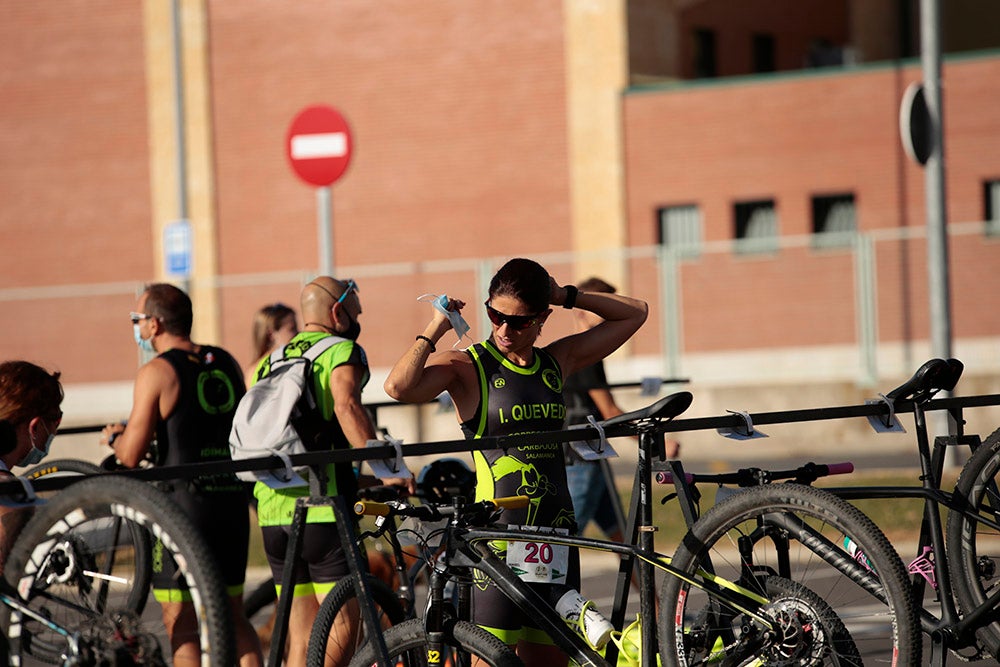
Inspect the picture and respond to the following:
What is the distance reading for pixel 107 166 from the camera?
31094mm

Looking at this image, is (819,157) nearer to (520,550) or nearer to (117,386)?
(117,386)

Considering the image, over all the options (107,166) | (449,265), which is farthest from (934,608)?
(107,166)

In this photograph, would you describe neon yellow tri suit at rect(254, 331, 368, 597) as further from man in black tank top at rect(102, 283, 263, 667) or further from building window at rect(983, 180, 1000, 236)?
building window at rect(983, 180, 1000, 236)

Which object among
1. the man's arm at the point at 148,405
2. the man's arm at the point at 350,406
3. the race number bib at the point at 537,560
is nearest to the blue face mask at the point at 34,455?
the man's arm at the point at 148,405

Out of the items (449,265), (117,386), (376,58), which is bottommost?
(117,386)

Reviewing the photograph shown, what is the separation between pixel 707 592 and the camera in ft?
15.3

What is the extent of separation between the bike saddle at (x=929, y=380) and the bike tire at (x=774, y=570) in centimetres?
83

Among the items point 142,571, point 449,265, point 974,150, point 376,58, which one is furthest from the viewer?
point 376,58

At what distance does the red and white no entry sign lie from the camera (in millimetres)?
12641

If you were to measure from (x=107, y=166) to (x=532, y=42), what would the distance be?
877 cm

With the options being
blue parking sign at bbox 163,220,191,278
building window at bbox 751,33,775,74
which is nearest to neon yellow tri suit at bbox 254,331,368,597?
blue parking sign at bbox 163,220,191,278

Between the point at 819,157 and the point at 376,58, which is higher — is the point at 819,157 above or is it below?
below

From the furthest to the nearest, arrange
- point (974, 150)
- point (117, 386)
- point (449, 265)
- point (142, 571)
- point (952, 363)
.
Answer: point (117, 386) → point (974, 150) → point (449, 265) → point (952, 363) → point (142, 571)

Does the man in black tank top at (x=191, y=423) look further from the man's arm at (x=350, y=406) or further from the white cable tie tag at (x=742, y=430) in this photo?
the white cable tie tag at (x=742, y=430)
